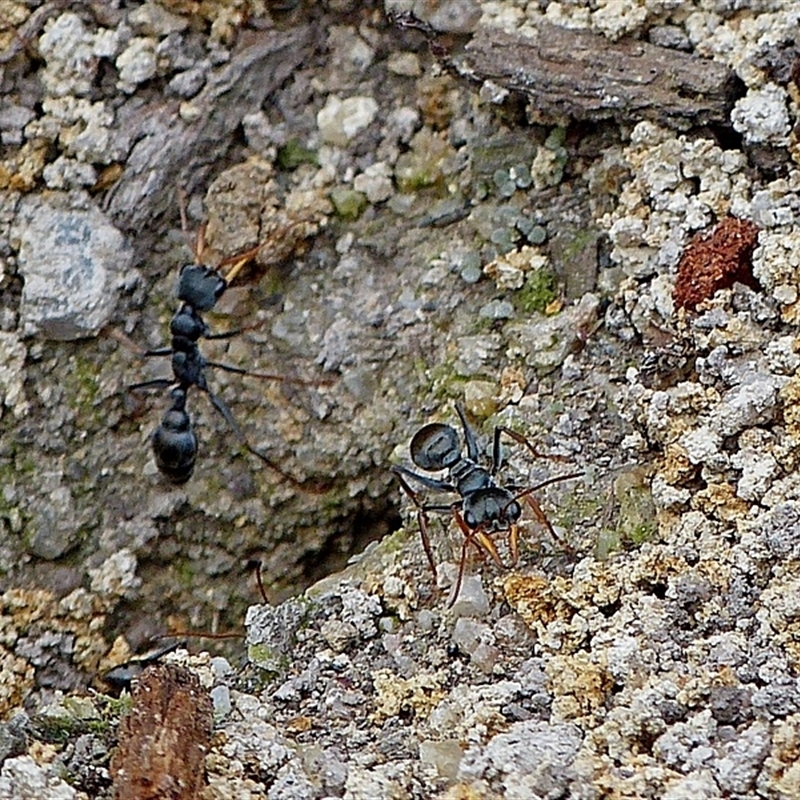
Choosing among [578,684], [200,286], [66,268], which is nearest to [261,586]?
[200,286]

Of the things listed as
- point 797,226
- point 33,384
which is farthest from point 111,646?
point 797,226

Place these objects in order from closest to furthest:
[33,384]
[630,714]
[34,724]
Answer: [630,714], [34,724], [33,384]

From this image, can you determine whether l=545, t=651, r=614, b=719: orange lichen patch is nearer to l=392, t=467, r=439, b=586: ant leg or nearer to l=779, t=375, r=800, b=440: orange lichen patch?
l=392, t=467, r=439, b=586: ant leg

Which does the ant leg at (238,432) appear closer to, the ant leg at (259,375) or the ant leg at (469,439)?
the ant leg at (259,375)

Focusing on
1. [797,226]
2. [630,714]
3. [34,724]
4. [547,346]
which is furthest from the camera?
[547,346]

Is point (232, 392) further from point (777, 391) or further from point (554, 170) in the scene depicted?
point (777, 391)

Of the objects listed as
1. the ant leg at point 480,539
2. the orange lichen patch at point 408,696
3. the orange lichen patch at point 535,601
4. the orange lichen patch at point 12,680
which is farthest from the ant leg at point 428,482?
the orange lichen patch at point 12,680
